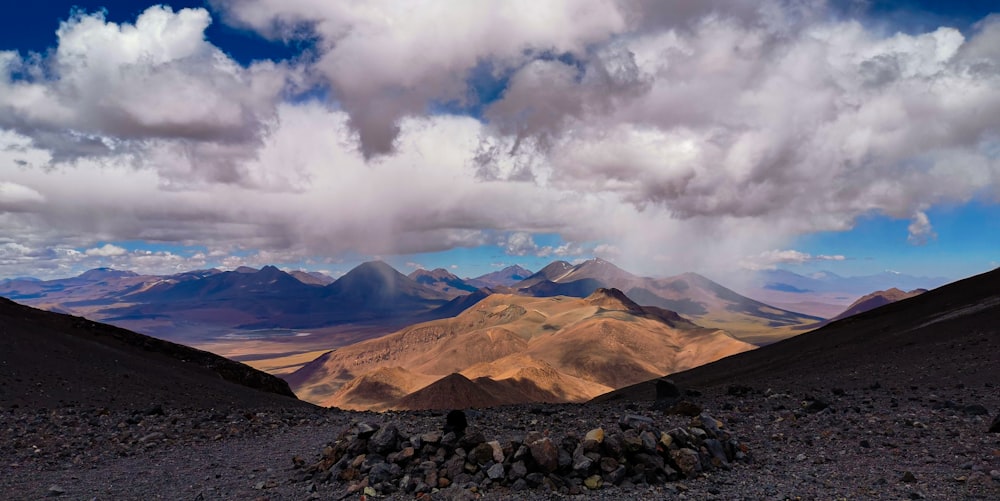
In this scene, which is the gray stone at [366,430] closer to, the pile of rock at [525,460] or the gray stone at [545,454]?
the pile of rock at [525,460]

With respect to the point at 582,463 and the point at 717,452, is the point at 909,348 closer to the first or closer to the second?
the point at 717,452

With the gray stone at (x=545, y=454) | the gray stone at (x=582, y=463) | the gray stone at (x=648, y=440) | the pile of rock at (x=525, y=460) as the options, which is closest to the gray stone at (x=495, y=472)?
the pile of rock at (x=525, y=460)

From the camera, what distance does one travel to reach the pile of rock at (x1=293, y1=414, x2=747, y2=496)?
1170cm

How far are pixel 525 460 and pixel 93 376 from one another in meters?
21.8

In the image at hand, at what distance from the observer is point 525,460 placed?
12.1 metres

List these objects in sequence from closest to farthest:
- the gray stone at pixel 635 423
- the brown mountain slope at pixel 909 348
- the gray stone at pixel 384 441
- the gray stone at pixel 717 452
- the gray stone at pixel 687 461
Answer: the gray stone at pixel 687 461 < the gray stone at pixel 717 452 < the gray stone at pixel 384 441 < the gray stone at pixel 635 423 < the brown mountain slope at pixel 909 348

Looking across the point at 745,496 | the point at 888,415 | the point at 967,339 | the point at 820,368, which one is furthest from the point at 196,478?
the point at 967,339

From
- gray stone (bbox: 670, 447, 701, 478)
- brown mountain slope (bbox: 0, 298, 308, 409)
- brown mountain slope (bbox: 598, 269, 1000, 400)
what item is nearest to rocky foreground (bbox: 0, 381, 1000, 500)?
gray stone (bbox: 670, 447, 701, 478)

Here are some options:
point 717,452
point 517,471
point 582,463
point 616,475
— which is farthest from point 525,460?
point 717,452

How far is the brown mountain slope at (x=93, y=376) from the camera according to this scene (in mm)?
21641

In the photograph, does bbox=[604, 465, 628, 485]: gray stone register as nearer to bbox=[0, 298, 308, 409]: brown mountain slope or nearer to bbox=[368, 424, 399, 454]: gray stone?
bbox=[368, 424, 399, 454]: gray stone

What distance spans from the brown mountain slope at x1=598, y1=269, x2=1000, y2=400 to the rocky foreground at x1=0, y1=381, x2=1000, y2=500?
3932mm

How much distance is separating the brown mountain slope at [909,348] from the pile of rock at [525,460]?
1185 centimetres

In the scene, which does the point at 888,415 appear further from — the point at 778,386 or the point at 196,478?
the point at 196,478
